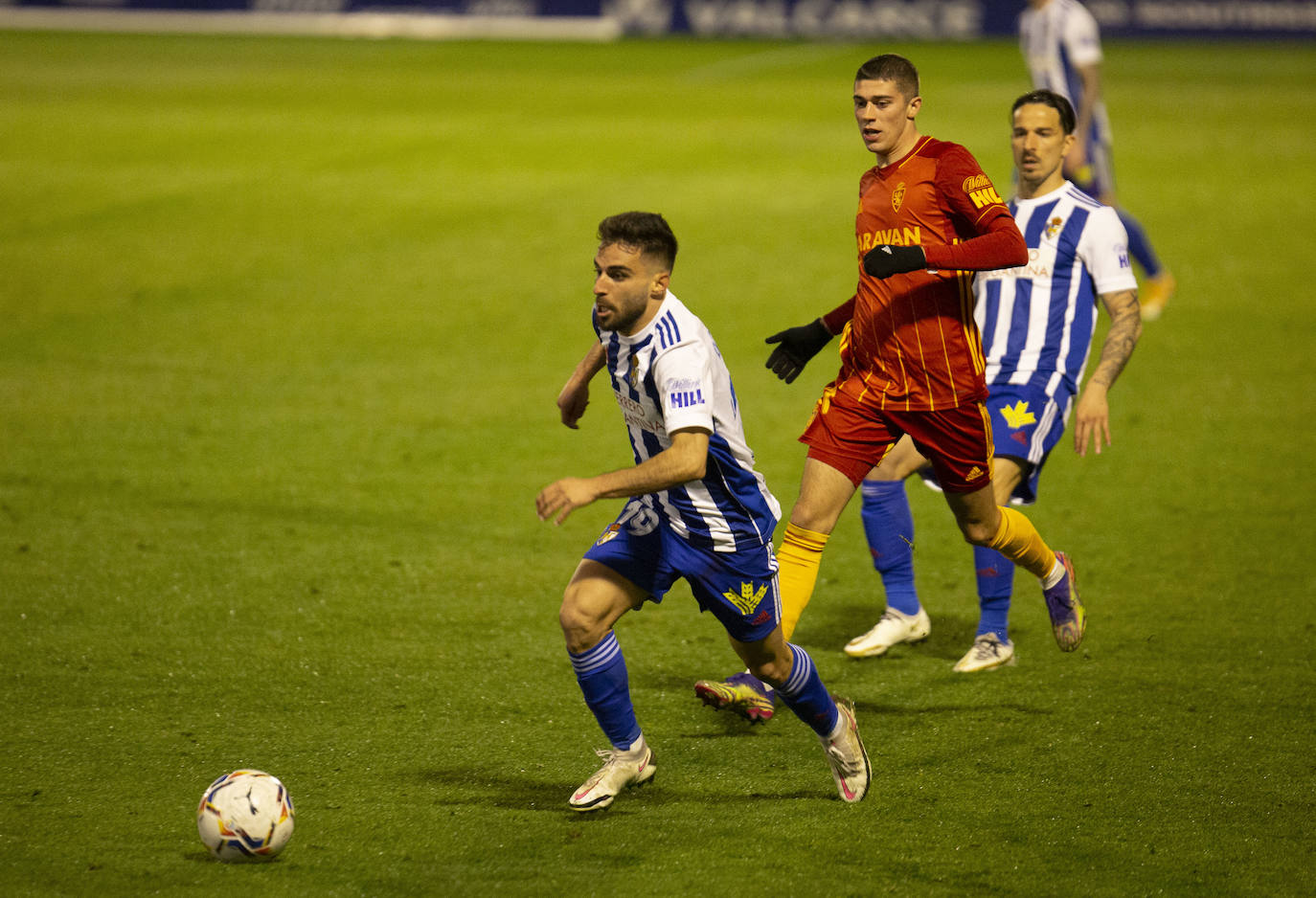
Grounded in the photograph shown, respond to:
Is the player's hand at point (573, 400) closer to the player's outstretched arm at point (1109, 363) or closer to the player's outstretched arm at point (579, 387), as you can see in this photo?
the player's outstretched arm at point (579, 387)

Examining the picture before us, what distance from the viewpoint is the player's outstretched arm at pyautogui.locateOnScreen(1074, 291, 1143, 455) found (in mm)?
5500

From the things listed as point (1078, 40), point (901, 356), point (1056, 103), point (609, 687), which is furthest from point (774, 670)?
point (1078, 40)

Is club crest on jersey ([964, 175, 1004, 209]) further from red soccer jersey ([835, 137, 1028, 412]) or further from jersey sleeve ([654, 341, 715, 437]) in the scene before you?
jersey sleeve ([654, 341, 715, 437])

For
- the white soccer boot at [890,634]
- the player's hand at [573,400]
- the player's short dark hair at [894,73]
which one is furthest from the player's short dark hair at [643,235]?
the white soccer boot at [890,634]

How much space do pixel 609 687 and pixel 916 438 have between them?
1435mm

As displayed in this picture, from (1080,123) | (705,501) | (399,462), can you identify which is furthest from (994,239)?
(1080,123)

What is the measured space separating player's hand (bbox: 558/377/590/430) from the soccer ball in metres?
1.46

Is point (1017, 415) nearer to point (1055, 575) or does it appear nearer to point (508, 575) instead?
point (1055, 575)

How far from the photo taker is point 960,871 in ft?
13.9

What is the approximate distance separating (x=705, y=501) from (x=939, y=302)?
A: 1276mm

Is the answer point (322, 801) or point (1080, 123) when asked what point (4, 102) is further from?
point (322, 801)

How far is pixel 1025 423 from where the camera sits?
569 cm

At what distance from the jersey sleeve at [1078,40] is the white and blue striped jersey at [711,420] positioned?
27.2 ft

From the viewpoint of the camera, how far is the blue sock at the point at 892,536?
5.96m
